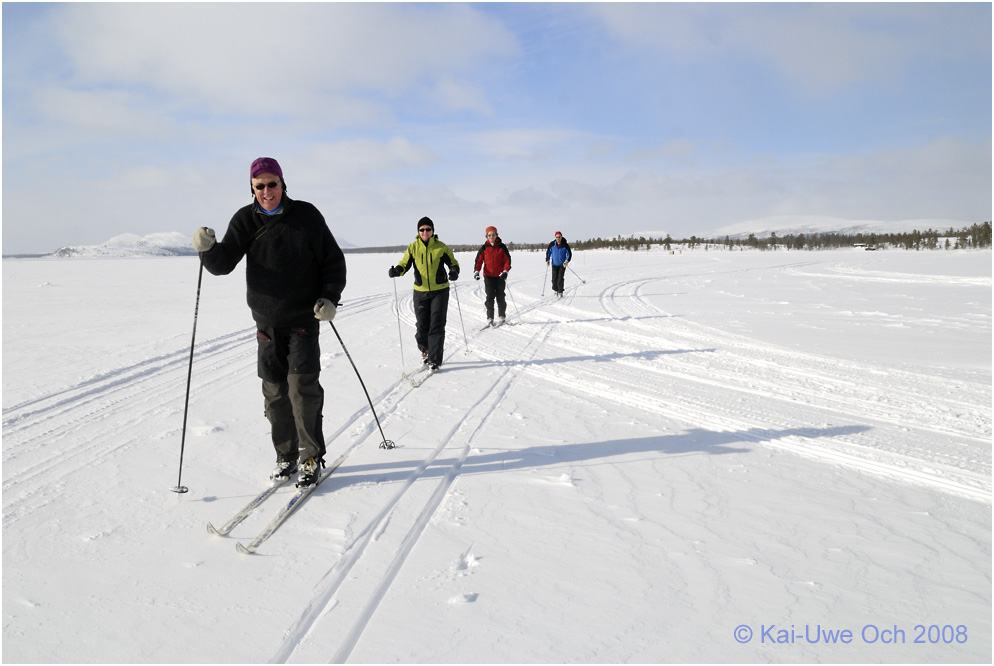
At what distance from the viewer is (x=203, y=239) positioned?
3133 mm

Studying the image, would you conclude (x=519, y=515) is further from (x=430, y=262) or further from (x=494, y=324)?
(x=494, y=324)

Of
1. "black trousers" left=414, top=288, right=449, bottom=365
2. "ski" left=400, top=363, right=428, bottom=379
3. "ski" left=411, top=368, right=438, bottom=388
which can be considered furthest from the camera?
"black trousers" left=414, top=288, right=449, bottom=365

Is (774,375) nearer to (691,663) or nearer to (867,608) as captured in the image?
(867,608)

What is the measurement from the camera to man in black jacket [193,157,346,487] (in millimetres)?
3328

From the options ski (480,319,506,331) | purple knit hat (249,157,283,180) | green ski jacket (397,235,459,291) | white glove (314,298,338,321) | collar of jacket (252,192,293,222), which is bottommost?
ski (480,319,506,331)

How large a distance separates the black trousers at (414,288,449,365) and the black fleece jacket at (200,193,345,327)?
3.41m

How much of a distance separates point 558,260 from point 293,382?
12837 millimetres

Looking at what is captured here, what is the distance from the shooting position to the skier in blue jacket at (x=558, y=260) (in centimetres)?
1570

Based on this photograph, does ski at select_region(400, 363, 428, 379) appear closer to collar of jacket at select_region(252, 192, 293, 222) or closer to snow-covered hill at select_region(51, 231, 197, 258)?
collar of jacket at select_region(252, 192, 293, 222)

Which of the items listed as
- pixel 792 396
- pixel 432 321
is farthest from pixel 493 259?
pixel 792 396

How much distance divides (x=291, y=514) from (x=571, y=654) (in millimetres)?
1742

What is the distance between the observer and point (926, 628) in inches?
89.5

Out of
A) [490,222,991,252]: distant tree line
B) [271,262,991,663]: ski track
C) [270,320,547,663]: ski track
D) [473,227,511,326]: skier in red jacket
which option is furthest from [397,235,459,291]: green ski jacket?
[490,222,991,252]: distant tree line

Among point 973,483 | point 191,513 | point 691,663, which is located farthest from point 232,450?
point 973,483
